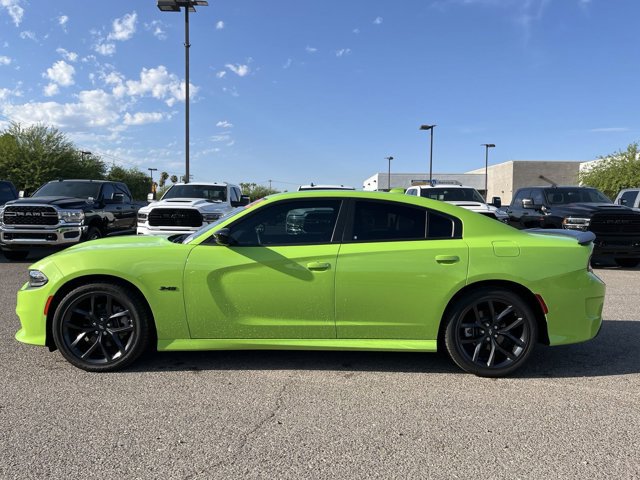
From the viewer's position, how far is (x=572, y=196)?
11922mm

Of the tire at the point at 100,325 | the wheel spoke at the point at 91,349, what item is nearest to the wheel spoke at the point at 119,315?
the tire at the point at 100,325

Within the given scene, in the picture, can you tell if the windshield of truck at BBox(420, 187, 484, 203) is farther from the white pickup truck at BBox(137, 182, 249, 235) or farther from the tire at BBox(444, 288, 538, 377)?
the tire at BBox(444, 288, 538, 377)

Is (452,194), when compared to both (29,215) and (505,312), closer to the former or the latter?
(505,312)

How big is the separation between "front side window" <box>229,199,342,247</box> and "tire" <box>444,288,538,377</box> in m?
1.27

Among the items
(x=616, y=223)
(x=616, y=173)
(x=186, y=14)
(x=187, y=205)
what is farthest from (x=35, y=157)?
(x=616, y=173)

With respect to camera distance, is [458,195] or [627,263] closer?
[627,263]

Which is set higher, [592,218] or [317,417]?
[592,218]

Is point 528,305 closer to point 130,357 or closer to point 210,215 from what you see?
point 130,357

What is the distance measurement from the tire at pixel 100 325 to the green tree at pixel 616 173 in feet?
139

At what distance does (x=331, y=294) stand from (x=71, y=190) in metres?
10.6

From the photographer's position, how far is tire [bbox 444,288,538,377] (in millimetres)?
3824

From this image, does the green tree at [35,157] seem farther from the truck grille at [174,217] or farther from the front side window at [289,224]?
the front side window at [289,224]

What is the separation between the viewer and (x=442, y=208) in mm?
4027

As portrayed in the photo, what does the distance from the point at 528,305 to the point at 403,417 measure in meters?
1.50
